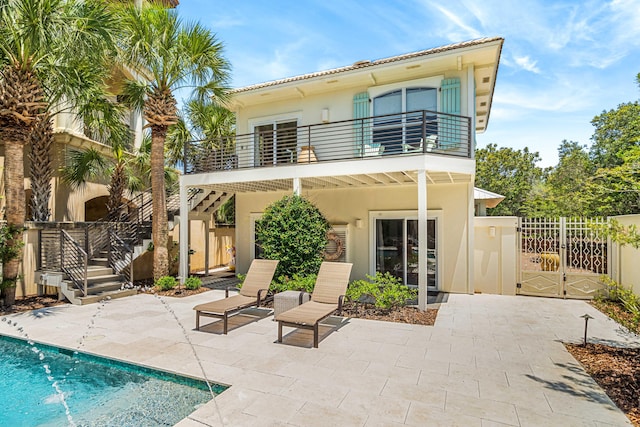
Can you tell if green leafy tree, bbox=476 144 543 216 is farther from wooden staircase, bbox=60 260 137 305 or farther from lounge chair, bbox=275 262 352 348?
wooden staircase, bbox=60 260 137 305

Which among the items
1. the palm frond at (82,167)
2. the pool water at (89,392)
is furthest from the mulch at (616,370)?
the palm frond at (82,167)

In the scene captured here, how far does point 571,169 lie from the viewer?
30391 mm

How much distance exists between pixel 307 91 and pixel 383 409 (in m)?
11.6

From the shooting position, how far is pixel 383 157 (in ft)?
32.2

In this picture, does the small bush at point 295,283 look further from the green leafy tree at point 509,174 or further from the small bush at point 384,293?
the green leafy tree at point 509,174

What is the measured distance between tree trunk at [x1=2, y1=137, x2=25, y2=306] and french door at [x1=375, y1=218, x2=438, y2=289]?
35.4ft

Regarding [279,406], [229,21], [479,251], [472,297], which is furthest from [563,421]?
[229,21]

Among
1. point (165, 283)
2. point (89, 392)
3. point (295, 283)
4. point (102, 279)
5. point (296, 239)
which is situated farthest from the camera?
point (165, 283)

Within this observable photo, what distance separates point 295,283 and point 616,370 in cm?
671

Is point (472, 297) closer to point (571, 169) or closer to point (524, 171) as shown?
point (571, 169)

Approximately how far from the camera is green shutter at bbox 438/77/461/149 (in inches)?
440

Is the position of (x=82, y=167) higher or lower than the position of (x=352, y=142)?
lower

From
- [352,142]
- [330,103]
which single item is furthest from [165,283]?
[330,103]

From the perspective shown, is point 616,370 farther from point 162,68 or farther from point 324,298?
point 162,68
